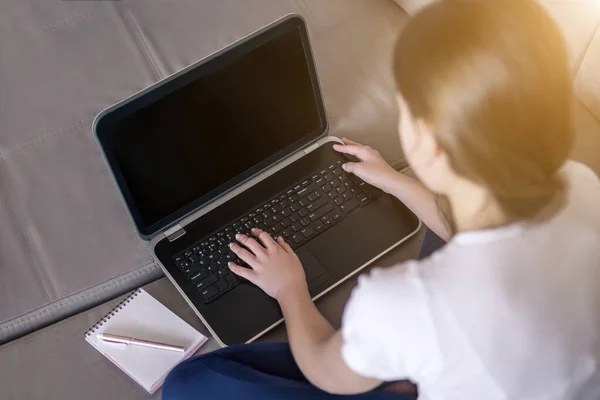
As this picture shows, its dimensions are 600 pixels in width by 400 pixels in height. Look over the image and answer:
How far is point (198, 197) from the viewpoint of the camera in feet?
3.16

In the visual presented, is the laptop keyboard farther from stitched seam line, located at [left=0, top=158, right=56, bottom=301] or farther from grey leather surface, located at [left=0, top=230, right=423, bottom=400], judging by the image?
stitched seam line, located at [left=0, top=158, right=56, bottom=301]

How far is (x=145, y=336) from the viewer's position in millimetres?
875

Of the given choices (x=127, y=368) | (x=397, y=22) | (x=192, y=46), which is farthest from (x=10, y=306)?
(x=397, y=22)

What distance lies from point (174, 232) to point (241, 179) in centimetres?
14

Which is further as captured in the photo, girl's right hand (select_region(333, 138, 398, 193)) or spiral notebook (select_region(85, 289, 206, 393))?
girl's right hand (select_region(333, 138, 398, 193))

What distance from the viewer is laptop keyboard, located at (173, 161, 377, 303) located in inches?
35.9

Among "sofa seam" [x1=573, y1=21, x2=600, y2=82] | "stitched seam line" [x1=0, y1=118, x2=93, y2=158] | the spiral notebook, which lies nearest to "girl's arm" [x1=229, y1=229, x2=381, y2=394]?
the spiral notebook

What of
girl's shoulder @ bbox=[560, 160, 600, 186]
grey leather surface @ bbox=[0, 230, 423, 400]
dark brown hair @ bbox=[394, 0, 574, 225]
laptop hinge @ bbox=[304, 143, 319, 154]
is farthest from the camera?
laptop hinge @ bbox=[304, 143, 319, 154]

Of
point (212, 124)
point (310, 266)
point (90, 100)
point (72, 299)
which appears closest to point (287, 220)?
point (310, 266)

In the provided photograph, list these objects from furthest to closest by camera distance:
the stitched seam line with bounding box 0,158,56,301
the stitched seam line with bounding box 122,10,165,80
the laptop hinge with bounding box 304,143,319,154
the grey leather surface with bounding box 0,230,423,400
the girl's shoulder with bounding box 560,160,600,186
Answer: the stitched seam line with bounding box 122,10,165,80, the laptop hinge with bounding box 304,143,319,154, the stitched seam line with bounding box 0,158,56,301, the grey leather surface with bounding box 0,230,423,400, the girl's shoulder with bounding box 560,160,600,186

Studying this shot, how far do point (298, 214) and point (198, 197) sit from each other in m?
0.16

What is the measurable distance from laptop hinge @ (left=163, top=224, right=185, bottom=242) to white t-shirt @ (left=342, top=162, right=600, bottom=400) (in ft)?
1.25

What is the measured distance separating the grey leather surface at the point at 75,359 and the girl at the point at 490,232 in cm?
23

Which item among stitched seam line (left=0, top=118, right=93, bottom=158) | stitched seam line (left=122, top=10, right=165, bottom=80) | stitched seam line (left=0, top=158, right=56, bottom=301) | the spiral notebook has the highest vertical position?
stitched seam line (left=122, top=10, right=165, bottom=80)
